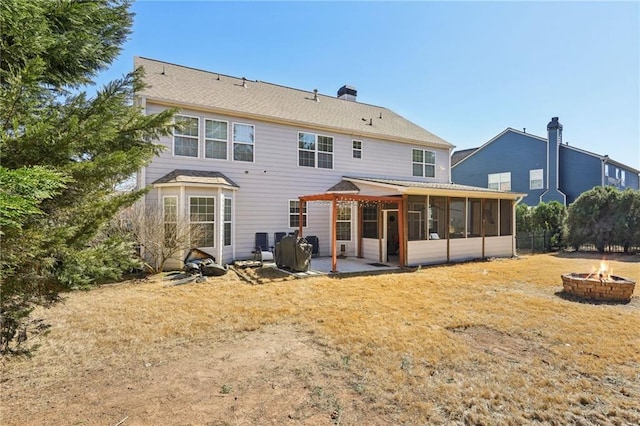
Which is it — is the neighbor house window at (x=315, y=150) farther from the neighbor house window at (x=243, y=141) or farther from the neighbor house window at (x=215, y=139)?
the neighbor house window at (x=215, y=139)

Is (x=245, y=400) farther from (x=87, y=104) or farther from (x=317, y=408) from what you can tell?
(x=87, y=104)

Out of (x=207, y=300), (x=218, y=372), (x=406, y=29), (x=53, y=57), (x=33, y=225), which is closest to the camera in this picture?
(x=33, y=225)

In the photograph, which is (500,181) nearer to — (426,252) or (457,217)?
(457,217)

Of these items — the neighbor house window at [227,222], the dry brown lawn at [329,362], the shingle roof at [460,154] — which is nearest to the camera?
the dry brown lawn at [329,362]

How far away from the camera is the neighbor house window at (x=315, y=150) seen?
13.0 metres

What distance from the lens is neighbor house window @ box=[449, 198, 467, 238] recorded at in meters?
→ 12.2

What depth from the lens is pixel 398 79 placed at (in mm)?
14109

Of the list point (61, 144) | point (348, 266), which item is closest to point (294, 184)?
point (348, 266)

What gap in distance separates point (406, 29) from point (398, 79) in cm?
355

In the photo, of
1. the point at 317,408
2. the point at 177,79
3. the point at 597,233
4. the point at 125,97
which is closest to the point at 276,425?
the point at 317,408

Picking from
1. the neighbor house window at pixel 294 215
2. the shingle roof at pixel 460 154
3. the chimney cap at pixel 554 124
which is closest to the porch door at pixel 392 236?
the neighbor house window at pixel 294 215

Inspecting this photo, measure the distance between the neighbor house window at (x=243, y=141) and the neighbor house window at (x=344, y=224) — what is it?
177 inches

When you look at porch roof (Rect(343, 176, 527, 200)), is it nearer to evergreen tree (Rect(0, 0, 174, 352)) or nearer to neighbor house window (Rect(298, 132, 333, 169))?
neighbor house window (Rect(298, 132, 333, 169))

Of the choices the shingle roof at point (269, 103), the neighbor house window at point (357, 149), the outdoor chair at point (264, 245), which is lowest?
the outdoor chair at point (264, 245)
